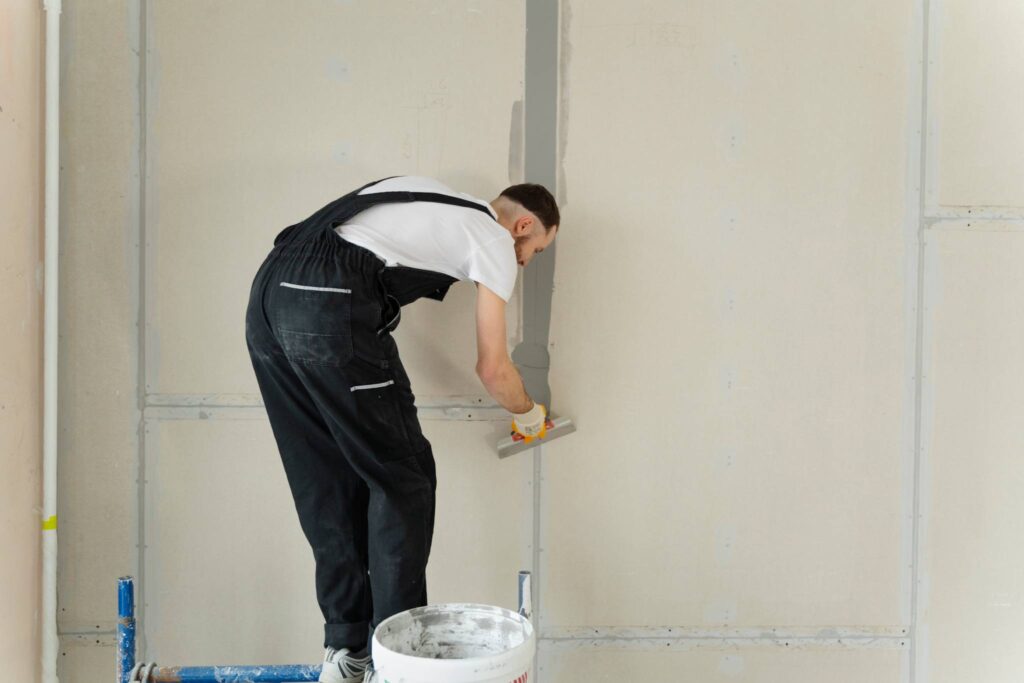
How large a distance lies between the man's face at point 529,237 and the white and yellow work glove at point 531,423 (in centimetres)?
39

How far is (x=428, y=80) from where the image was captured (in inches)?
85.7

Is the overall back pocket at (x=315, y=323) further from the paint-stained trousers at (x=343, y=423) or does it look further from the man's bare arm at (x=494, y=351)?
the man's bare arm at (x=494, y=351)

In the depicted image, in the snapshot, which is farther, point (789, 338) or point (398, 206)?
point (789, 338)

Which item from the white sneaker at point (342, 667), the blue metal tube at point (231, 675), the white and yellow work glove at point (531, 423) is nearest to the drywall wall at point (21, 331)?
the blue metal tube at point (231, 675)

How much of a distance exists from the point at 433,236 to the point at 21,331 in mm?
1103

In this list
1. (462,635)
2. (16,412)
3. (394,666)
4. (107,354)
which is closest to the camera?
(394,666)

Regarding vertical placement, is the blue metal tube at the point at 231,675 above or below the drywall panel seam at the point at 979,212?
below

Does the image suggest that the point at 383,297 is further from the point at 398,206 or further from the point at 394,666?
the point at 394,666

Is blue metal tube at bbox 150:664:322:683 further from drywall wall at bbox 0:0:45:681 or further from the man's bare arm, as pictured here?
the man's bare arm

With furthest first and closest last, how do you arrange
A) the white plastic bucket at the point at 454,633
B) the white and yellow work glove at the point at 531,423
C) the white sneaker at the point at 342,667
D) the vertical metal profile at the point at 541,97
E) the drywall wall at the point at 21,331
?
1. the vertical metal profile at the point at 541,97
2. the white and yellow work glove at the point at 531,423
3. the drywall wall at the point at 21,331
4. the white sneaker at the point at 342,667
5. the white plastic bucket at the point at 454,633

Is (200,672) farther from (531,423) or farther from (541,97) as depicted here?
(541,97)

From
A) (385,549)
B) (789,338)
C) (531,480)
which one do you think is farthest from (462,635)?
(789,338)

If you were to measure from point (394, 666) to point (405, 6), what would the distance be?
168cm

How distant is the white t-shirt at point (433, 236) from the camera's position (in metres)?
1.76
